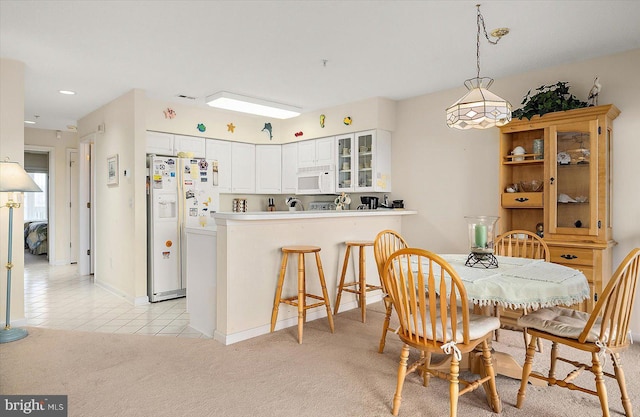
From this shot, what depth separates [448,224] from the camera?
14.9ft

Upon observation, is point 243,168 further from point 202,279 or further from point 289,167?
point 202,279

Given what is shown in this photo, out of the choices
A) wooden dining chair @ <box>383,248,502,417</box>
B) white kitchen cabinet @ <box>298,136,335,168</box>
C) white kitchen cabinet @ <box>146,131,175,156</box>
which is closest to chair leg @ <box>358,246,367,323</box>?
wooden dining chair @ <box>383,248,502,417</box>

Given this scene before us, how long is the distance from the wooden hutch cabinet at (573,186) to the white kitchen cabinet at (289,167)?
2.99 meters

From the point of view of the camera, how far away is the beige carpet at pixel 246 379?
218 centimetres

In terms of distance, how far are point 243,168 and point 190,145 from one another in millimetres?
863

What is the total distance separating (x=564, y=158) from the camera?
11.2 feet

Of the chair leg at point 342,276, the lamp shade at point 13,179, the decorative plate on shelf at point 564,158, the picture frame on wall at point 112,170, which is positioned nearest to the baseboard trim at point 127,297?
the picture frame on wall at point 112,170

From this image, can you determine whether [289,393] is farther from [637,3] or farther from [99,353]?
[637,3]

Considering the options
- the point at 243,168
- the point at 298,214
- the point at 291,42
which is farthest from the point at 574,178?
the point at 243,168

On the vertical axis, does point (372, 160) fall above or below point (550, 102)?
below

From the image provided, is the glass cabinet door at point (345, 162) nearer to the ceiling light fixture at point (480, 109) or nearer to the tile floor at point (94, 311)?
the tile floor at point (94, 311)

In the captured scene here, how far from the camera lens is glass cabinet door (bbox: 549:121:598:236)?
324 cm

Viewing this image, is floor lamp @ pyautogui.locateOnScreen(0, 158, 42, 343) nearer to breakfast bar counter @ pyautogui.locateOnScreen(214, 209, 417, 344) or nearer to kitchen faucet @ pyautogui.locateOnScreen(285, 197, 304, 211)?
breakfast bar counter @ pyautogui.locateOnScreen(214, 209, 417, 344)

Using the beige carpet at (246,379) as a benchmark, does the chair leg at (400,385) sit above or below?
above
